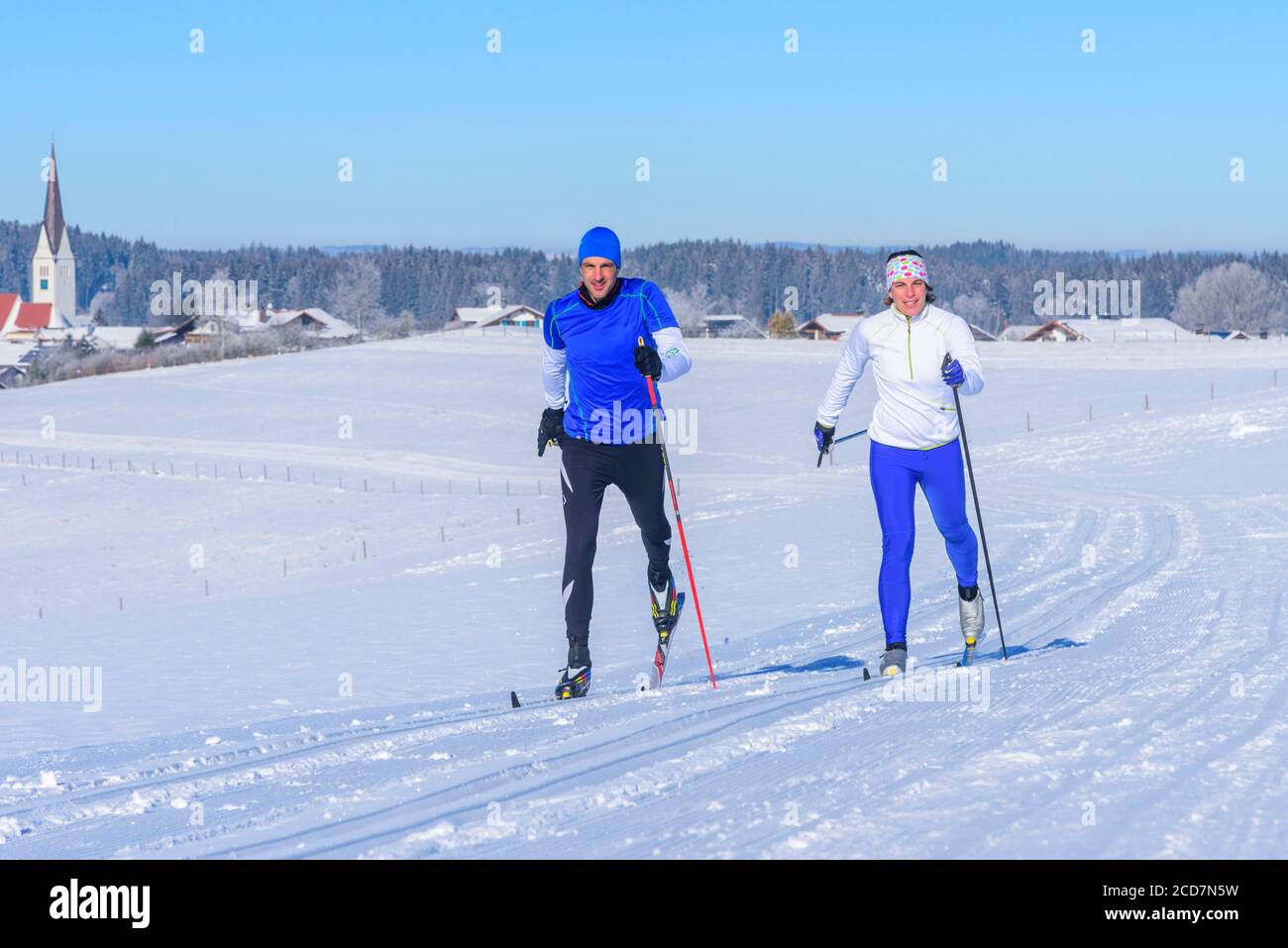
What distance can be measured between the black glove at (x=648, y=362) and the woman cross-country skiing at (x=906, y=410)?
36.7 inches

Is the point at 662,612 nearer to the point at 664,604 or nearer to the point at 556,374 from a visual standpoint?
the point at 664,604

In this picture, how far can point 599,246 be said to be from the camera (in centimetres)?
671

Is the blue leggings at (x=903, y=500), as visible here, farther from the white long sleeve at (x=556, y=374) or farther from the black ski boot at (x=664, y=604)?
the white long sleeve at (x=556, y=374)

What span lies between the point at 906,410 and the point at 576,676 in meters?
2.11

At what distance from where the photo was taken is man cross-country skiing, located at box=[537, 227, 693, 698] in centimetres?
682

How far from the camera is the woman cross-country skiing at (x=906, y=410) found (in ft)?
22.7

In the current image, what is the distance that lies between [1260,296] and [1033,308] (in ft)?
146

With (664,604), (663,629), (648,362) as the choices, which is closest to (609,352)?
(648,362)

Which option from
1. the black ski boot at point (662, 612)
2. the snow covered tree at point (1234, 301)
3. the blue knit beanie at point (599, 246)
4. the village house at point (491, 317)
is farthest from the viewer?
the village house at point (491, 317)

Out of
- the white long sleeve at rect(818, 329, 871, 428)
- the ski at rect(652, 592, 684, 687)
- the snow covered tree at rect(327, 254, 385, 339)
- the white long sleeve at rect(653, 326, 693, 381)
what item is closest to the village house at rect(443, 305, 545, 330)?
the snow covered tree at rect(327, 254, 385, 339)

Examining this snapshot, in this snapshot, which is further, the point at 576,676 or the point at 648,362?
Result: the point at 576,676

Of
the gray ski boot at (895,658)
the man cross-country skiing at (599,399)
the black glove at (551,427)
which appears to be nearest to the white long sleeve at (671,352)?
the man cross-country skiing at (599,399)
